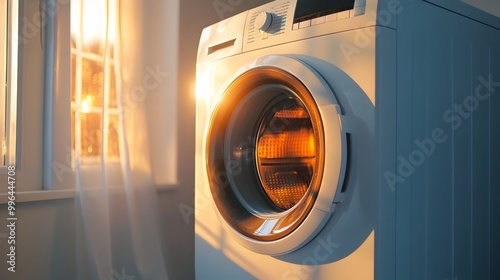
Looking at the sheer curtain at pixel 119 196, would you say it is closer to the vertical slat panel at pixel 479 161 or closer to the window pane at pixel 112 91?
the window pane at pixel 112 91

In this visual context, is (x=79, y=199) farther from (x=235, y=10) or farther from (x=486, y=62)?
(x=486, y=62)

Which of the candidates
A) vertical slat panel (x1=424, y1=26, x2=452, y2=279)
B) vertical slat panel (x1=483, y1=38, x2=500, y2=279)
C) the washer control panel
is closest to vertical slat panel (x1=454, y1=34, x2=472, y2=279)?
vertical slat panel (x1=424, y1=26, x2=452, y2=279)

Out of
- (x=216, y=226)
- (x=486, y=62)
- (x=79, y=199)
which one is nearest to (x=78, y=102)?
(x=79, y=199)

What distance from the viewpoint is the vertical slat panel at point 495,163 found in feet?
4.08

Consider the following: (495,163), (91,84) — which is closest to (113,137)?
(91,84)

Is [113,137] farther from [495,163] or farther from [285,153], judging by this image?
[495,163]

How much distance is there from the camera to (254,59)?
3.76 feet

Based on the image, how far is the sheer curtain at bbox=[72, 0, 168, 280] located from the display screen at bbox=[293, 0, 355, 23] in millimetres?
811

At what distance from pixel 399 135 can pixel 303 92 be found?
9.3 inches

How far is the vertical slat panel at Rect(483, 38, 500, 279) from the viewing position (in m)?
1.24

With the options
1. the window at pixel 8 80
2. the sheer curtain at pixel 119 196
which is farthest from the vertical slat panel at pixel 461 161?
the window at pixel 8 80

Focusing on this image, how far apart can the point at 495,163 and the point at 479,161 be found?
0.38 feet

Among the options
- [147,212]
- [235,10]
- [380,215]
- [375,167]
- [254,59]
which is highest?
[235,10]

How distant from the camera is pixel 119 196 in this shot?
1604 millimetres
